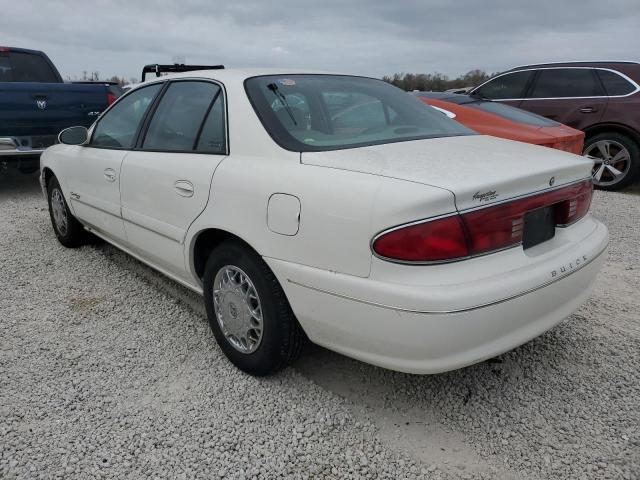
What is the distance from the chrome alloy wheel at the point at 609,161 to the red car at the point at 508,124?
4.82ft

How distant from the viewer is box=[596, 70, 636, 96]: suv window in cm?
710

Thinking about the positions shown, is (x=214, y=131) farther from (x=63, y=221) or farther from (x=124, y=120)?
(x=63, y=221)

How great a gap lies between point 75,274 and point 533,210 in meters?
3.45

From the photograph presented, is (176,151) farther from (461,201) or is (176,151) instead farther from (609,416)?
(609,416)

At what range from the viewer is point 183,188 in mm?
2703

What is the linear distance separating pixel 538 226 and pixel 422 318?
0.75 metres

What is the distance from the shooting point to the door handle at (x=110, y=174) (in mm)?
3414

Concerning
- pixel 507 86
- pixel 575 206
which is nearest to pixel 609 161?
pixel 507 86

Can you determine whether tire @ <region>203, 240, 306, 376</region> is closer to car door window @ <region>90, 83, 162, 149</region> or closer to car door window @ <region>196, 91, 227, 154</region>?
car door window @ <region>196, 91, 227, 154</region>

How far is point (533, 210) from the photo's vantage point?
2.11 m

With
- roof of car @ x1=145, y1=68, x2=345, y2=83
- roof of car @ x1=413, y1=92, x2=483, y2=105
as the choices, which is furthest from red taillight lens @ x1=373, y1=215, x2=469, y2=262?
roof of car @ x1=413, y1=92, x2=483, y2=105

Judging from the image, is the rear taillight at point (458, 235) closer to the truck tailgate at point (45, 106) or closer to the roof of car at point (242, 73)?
the roof of car at point (242, 73)

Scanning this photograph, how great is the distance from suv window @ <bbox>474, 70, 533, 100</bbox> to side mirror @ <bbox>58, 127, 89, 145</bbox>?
619 cm

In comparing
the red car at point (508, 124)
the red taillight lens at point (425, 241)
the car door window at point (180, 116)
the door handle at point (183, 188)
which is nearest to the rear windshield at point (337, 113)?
the car door window at point (180, 116)
